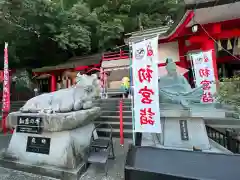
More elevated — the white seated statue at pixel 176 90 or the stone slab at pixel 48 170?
the white seated statue at pixel 176 90

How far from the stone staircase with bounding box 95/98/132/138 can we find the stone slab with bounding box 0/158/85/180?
2.51m

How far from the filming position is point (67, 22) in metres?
10.9

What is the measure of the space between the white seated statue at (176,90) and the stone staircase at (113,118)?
2.78 m

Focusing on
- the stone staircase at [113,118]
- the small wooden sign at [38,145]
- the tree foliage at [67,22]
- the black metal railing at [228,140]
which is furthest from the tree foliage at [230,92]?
the tree foliage at [67,22]

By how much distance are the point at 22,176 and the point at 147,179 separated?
3046mm

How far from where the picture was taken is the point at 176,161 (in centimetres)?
276

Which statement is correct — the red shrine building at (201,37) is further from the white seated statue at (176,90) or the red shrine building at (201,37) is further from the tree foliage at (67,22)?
the tree foliage at (67,22)

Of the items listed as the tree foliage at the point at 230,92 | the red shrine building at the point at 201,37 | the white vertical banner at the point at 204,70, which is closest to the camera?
the tree foliage at the point at 230,92

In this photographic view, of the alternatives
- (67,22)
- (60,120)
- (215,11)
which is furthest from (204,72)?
(67,22)

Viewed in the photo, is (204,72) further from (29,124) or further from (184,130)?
(29,124)

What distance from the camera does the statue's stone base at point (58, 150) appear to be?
390 cm

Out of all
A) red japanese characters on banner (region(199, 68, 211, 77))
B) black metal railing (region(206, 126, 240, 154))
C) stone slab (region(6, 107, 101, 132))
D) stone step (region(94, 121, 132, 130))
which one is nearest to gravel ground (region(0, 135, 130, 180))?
stone slab (region(6, 107, 101, 132))

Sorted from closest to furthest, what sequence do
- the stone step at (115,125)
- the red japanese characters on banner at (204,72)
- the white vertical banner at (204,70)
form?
the stone step at (115,125)
the white vertical banner at (204,70)
the red japanese characters on banner at (204,72)

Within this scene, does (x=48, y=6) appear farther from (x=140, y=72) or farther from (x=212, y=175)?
(x=212, y=175)
